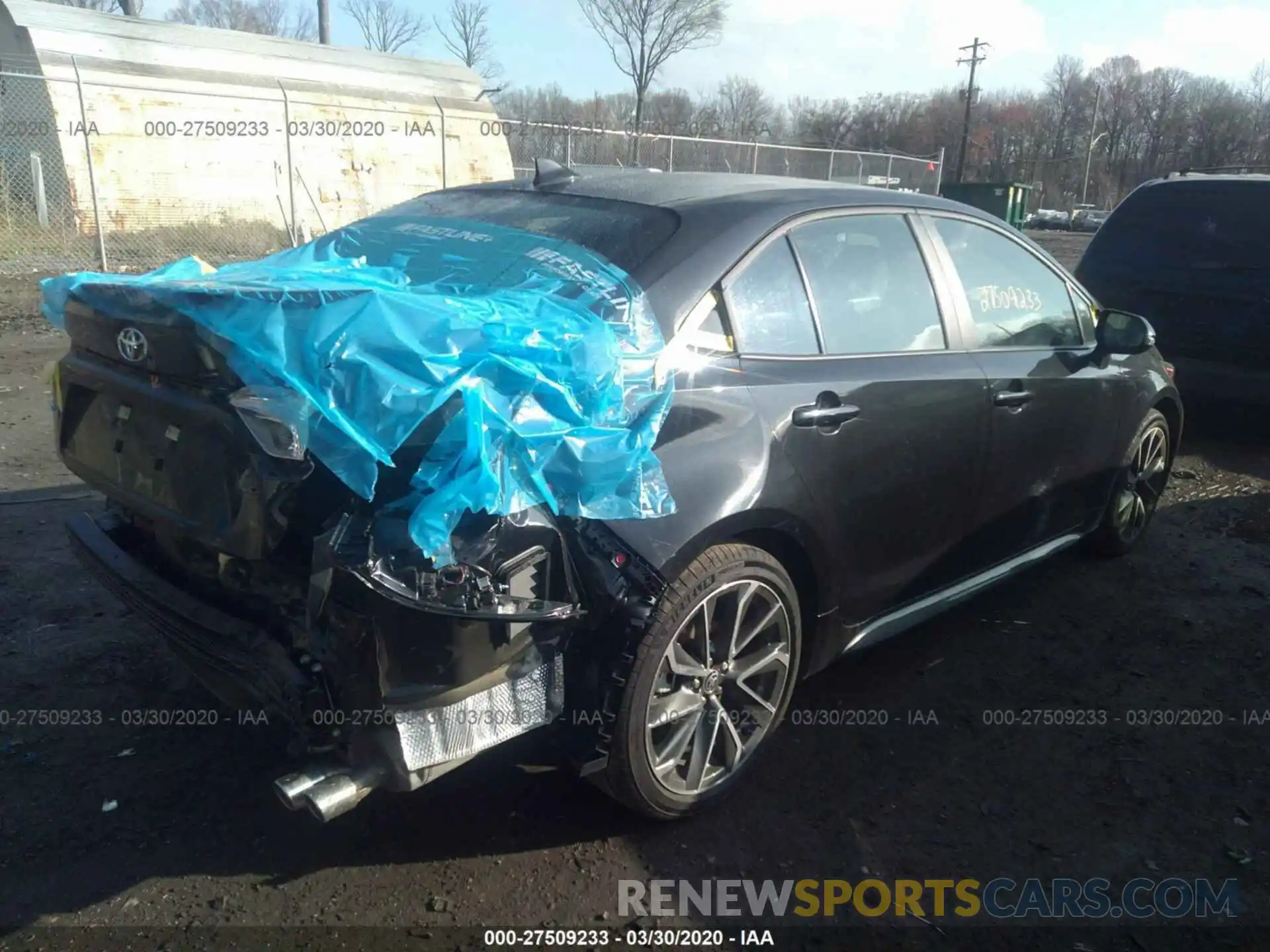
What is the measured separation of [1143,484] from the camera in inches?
196

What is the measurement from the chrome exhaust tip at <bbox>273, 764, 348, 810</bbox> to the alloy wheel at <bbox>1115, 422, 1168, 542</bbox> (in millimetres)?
3968

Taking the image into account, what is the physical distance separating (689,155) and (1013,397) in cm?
1598

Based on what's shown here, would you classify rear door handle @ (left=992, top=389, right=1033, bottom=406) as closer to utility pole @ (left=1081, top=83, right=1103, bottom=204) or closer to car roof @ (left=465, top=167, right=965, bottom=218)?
car roof @ (left=465, top=167, right=965, bottom=218)

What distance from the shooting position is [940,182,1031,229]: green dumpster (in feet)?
104

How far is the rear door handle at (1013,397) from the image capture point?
364 cm

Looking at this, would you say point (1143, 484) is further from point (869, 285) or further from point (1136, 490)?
point (869, 285)

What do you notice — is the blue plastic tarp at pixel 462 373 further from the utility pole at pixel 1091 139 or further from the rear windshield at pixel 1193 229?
the utility pole at pixel 1091 139

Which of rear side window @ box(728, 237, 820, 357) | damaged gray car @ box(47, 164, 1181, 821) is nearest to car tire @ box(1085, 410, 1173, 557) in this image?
damaged gray car @ box(47, 164, 1181, 821)

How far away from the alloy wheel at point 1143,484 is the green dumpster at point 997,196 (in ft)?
92.8

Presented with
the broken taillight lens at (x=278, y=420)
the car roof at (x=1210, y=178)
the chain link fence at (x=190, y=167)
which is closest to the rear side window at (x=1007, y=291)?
the broken taillight lens at (x=278, y=420)

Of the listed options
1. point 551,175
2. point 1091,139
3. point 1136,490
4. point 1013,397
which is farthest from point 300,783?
point 1091,139

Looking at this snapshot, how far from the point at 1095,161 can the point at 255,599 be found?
267 ft

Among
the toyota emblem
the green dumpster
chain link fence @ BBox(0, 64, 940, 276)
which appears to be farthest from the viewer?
the green dumpster

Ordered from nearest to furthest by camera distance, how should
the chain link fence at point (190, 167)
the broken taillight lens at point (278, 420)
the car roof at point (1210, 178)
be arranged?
the broken taillight lens at point (278, 420) → the car roof at point (1210, 178) → the chain link fence at point (190, 167)
